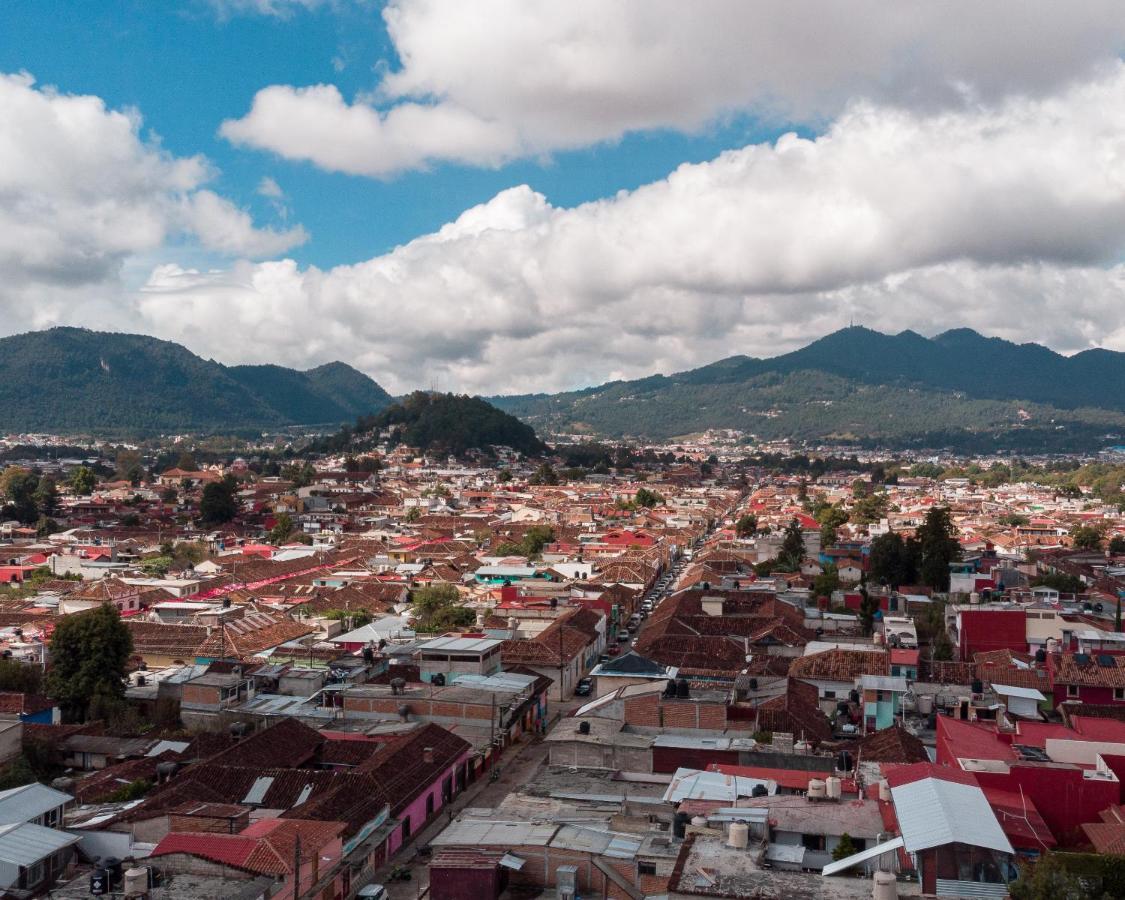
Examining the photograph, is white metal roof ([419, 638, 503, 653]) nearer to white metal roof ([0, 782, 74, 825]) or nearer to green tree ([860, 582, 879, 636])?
white metal roof ([0, 782, 74, 825])

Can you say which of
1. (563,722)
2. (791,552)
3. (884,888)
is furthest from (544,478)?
(884,888)

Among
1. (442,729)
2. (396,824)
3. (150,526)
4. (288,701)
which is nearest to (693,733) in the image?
(442,729)

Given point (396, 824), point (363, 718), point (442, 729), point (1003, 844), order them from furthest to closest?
point (363, 718) → point (442, 729) → point (396, 824) → point (1003, 844)

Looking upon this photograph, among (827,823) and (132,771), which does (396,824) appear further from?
(827,823)

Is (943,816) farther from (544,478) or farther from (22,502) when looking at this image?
(544,478)

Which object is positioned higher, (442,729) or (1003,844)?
(1003,844)

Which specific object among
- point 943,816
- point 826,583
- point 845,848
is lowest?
point 826,583
